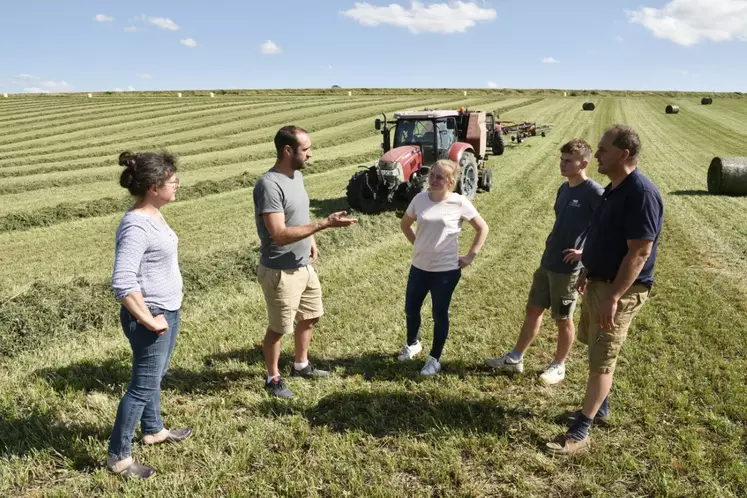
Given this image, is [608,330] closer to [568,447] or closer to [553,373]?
[568,447]

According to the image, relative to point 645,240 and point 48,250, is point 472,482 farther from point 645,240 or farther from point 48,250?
point 48,250

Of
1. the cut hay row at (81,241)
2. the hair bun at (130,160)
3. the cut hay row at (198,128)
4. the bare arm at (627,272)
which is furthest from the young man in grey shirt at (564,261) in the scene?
the cut hay row at (198,128)

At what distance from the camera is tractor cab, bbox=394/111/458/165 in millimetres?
10336

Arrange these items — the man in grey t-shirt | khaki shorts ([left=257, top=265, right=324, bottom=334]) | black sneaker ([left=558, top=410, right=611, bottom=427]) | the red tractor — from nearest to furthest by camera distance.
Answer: the man in grey t-shirt < black sneaker ([left=558, top=410, right=611, bottom=427]) < khaki shorts ([left=257, top=265, right=324, bottom=334]) < the red tractor

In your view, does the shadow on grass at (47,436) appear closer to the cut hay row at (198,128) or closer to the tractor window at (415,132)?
the tractor window at (415,132)

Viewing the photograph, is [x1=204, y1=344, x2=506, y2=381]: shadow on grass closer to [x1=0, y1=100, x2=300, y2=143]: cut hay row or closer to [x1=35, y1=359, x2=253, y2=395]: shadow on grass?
[x1=35, y1=359, x2=253, y2=395]: shadow on grass

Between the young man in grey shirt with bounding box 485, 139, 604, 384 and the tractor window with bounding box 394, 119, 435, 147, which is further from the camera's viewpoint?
the tractor window with bounding box 394, 119, 435, 147

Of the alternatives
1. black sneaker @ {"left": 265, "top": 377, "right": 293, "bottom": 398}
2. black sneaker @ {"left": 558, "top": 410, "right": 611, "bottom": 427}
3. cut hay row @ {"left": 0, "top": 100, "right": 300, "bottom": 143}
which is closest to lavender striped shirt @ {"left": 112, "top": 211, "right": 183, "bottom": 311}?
black sneaker @ {"left": 265, "top": 377, "right": 293, "bottom": 398}

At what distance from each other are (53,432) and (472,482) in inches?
109

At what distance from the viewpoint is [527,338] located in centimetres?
401

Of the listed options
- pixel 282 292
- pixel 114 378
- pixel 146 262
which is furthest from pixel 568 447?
pixel 114 378

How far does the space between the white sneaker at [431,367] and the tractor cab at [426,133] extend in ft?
22.7

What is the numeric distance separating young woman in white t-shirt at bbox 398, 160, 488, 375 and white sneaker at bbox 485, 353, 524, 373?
0.49 m

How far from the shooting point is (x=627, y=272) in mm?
2693
